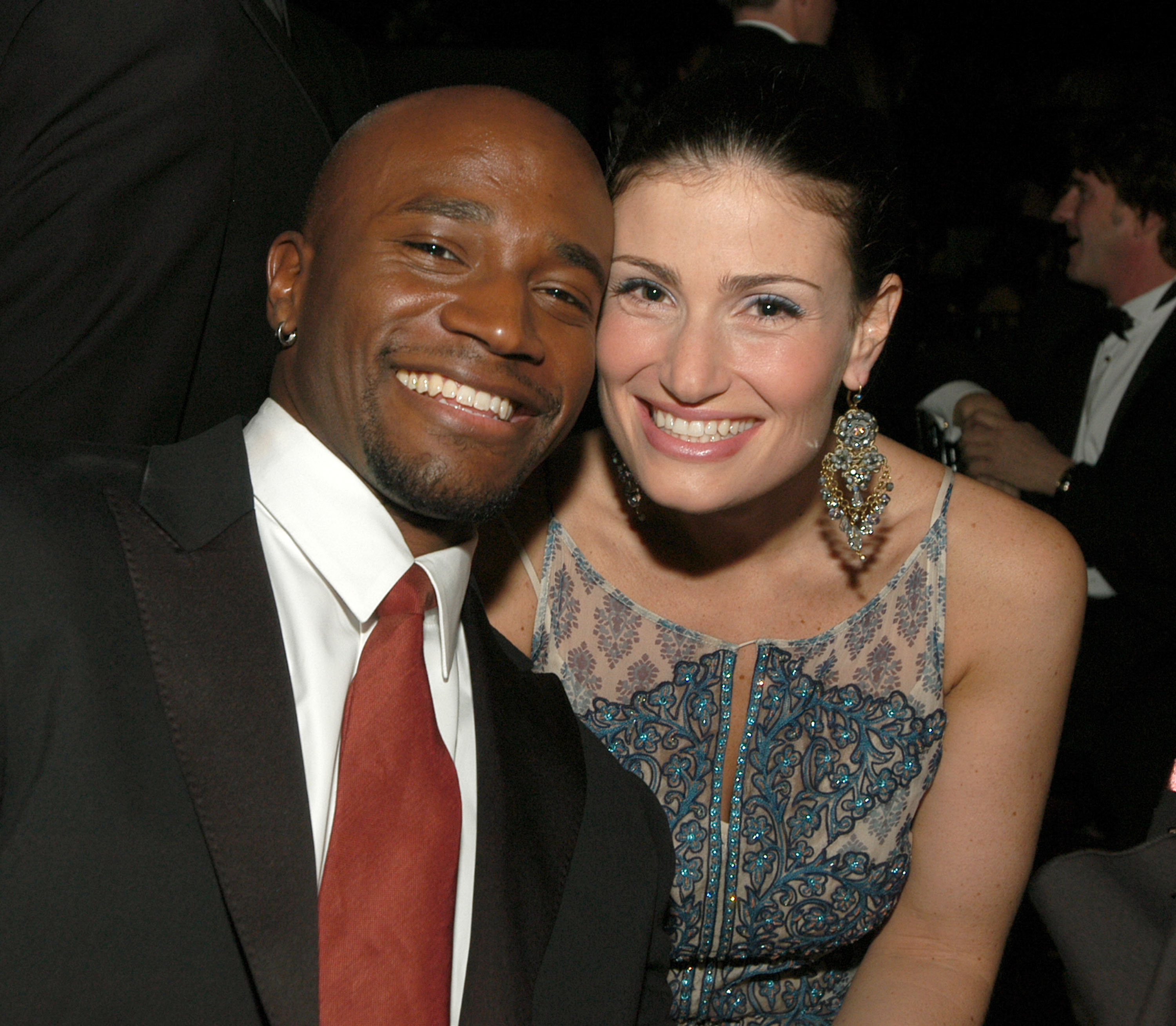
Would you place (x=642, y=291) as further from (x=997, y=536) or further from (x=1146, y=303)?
(x=1146, y=303)

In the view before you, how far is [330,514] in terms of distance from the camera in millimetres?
1224

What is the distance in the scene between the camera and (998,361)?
12.1 ft

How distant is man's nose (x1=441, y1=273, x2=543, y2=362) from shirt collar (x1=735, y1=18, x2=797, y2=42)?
1943 millimetres

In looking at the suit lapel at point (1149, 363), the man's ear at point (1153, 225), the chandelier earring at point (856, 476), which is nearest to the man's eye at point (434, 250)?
the chandelier earring at point (856, 476)

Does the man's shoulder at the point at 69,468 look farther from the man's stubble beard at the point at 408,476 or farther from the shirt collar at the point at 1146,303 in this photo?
the shirt collar at the point at 1146,303

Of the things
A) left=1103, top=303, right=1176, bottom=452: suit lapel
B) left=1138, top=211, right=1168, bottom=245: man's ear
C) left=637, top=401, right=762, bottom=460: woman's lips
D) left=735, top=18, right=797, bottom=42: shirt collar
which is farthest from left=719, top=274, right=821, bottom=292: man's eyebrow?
left=1138, top=211, right=1168, bottom=245: man's ear

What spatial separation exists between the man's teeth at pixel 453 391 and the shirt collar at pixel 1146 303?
282 centimetres

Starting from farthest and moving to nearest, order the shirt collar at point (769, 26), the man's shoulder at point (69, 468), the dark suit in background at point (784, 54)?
the shirt collar at point (769, 26) → the dark suit in background at point (784, 54) → the man's shoulder at point (69, 468)

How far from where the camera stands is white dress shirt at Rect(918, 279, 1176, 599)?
323 centimetres

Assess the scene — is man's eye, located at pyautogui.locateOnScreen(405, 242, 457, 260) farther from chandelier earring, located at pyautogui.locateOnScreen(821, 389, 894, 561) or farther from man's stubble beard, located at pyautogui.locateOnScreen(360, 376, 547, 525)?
chandelier earring, located at pyautogui.locateOnScreen(821, 389, 894, 561)

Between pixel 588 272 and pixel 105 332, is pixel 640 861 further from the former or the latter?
pixel 105 332

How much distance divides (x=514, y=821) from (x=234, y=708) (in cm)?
41

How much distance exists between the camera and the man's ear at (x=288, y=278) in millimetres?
1360

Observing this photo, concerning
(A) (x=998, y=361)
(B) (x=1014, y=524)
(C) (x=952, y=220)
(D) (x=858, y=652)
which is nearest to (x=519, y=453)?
(D) (x=858, y=652)
